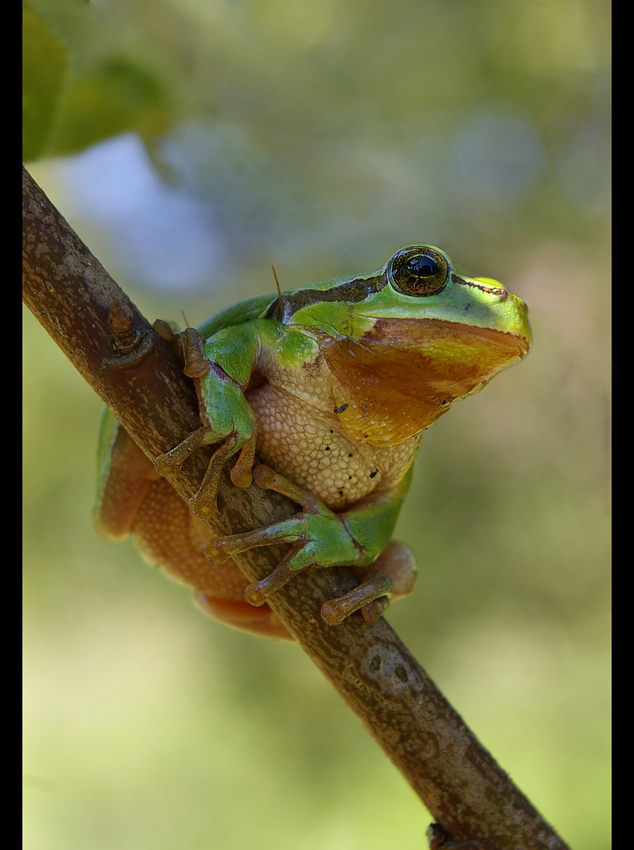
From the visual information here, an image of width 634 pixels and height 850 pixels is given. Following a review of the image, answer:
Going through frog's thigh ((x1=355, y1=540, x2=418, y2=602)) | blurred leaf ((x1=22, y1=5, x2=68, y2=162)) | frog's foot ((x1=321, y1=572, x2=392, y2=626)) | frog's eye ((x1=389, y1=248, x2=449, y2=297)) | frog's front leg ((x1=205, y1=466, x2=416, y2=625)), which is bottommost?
frog's foot ((x1=321, y1=572, x2=392, y2=626))

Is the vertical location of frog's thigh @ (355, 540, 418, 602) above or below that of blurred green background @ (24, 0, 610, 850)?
below

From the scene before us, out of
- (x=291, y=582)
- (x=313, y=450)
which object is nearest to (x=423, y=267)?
(x=313, y=450)

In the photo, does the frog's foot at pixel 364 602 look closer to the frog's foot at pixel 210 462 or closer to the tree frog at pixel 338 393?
the tree frog at pixel 338 393

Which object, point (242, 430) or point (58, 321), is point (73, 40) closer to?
point (58, 321)

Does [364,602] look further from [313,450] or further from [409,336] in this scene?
[409,336]

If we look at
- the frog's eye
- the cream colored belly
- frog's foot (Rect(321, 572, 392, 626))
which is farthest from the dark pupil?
frog's foot (Rect(321, 572, 392, 626))

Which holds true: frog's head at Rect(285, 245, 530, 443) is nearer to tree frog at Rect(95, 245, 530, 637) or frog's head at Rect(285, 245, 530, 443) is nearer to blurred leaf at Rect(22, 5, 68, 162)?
tree frog at Rect(95, 245, 530, 637)

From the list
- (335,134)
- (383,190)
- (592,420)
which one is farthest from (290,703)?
(335,134)
